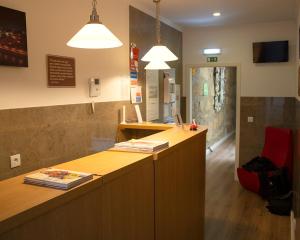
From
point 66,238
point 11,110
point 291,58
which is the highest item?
point 291,58

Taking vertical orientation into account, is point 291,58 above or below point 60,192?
above

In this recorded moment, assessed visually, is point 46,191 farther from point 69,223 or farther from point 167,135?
point 167,135

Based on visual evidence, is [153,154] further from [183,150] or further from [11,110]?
[11,110]

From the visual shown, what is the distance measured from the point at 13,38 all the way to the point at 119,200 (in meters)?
1.51

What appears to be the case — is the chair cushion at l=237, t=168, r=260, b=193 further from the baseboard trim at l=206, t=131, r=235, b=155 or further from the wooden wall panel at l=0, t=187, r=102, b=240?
the wooden wall panel at l=0, t=187, r=102, b=240

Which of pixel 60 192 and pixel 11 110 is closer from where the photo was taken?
pixel 60 192

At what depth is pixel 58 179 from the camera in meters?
1.35

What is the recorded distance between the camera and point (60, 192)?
4.12 feet

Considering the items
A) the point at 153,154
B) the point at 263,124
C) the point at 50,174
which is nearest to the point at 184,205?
the point at 153,154

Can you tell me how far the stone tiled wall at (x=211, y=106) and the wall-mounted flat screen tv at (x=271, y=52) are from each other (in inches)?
54.1

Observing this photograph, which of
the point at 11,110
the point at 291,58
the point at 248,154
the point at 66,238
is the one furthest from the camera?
the point at 248,154

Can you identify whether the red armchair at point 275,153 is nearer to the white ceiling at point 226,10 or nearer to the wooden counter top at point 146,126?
the white ceiling at point 226,10

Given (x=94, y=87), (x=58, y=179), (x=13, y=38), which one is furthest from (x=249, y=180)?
(x=58, y=179)

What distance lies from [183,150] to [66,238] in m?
1.37
